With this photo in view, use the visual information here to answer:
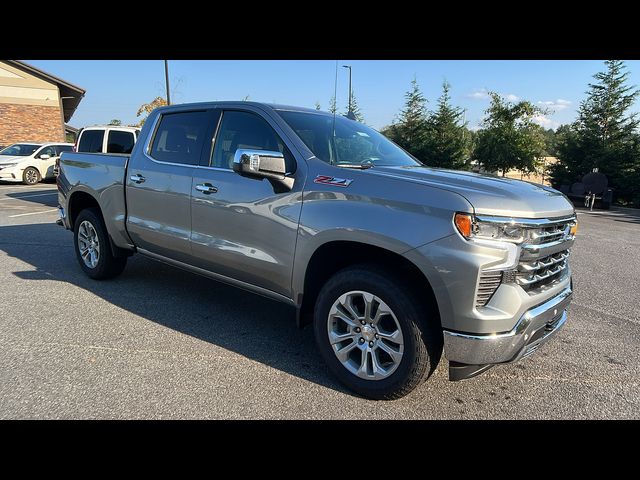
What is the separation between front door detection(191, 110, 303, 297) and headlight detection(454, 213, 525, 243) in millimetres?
1168

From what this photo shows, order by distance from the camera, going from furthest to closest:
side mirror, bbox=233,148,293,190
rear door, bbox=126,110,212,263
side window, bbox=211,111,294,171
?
1. rear door, bbox=126,110,212,263
2. side window, bbox=211,111,294,171
3. side mirror, bbox=233,148,293,190

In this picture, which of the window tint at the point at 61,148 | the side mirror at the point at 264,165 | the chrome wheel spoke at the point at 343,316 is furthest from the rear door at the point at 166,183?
the window tint at the point at 61,148

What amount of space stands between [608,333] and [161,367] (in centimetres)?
396

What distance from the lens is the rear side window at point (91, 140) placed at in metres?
11.3

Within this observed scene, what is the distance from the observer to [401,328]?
2.70m

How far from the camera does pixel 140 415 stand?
262 centimetres

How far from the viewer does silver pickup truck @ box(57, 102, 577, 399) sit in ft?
8.20

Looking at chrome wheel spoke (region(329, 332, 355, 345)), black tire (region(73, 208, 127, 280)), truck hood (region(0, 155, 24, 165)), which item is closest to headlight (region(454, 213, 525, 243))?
chrome wheel spoke (region(329, 332, 355, 345))

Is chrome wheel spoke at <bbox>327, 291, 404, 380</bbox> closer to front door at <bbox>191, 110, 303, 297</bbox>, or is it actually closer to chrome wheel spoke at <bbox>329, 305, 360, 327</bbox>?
chrome wheel spoke at <bbox>329, 305, 360, 327</bbox>

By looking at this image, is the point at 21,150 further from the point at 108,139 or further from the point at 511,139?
the point at 511,139

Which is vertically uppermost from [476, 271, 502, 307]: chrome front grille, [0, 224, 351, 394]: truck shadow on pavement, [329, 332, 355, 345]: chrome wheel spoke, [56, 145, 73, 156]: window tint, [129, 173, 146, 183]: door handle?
[129, 173, 146, 183]: door handle

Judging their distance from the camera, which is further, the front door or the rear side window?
the rear side window

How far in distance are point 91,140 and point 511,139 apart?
66.9 feet

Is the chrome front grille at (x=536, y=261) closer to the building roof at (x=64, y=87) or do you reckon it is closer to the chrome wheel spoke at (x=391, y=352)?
the chrome wheel spoke at (x=391, y=352)
